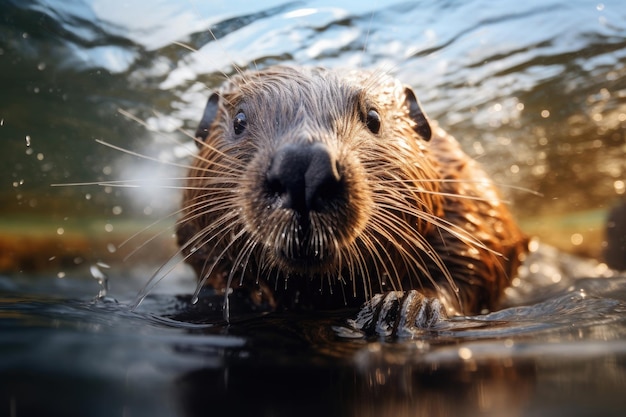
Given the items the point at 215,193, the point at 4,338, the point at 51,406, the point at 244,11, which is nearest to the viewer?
the point at 51,406

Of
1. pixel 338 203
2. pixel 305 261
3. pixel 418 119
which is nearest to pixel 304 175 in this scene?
pixel 338 203

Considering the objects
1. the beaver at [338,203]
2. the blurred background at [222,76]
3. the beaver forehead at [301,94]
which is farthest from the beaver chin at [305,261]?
the blurred background at [222,76]

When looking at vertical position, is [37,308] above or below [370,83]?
below

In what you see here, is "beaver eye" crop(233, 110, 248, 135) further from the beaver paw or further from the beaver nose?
the beaver paw

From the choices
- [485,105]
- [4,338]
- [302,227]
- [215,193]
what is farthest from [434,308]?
[485,105]

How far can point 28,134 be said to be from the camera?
5617 millimetres

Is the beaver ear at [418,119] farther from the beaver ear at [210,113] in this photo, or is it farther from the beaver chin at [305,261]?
the beaver chin at [305,261]

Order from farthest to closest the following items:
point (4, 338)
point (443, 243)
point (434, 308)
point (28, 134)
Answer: point (28, 134) → point (443, 243) → point (434, 308) → point (4, 338)

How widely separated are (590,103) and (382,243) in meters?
4.48

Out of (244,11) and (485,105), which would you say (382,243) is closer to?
(244,11)

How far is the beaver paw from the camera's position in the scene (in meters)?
2.63

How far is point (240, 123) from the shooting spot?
336cm

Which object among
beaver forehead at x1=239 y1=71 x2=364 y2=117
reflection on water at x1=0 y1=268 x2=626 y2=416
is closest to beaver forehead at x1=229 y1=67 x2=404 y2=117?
beaver forehead at x1=239 y1=71 x2=364 y2=117

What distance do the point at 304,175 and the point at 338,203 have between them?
9.9 inches
